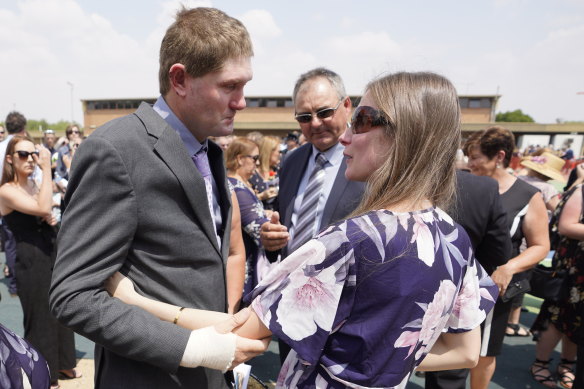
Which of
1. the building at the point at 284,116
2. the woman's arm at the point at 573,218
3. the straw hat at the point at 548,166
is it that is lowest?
the woman's arm at the point at 573,218


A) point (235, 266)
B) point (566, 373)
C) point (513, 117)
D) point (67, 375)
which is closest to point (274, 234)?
point (235, 266)

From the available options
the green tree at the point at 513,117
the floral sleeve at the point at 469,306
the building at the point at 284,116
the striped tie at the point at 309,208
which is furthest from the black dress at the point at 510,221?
the green tree at the point at 513,117

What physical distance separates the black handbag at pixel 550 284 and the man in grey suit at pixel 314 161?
251cm

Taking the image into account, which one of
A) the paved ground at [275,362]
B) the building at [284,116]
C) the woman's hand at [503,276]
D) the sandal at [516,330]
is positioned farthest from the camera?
the building at [284,116]

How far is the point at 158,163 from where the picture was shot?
4.03 feet

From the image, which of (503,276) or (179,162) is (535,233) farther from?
(179,162)

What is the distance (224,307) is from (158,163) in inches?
24.5

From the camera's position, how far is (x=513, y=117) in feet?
290

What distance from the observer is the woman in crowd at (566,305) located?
3.44 meters

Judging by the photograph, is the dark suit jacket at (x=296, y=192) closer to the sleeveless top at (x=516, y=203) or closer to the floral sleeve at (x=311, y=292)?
the floral sleeve at (x=311, y=292)

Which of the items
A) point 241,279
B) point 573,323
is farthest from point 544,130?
point 241,279

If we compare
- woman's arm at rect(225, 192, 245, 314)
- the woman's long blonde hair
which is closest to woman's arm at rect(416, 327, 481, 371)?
the woman's long blonde hair

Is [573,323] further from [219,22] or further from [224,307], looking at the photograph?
[219,22]

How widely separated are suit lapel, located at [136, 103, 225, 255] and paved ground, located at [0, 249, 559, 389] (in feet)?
9.72
